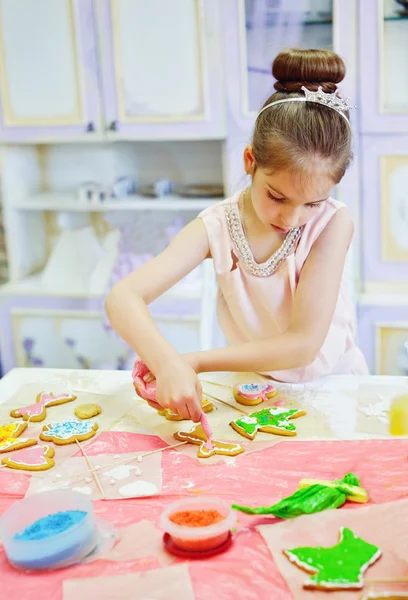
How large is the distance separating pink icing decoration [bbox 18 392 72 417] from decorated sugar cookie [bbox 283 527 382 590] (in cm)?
63

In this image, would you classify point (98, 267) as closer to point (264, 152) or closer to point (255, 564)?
point (264, 152)

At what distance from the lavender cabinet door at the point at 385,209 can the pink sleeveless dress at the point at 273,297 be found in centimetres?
93

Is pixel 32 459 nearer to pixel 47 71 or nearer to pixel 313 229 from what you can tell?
pixel 313 229

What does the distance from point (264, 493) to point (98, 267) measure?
2022 millimetres

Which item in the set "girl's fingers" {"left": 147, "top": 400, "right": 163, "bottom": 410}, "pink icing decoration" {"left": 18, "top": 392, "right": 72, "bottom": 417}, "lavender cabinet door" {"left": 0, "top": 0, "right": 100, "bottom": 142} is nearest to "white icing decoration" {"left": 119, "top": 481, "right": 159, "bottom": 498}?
"girl's fingers" {"left": 147, "top": 400, "right": 163, "bottom": 410}

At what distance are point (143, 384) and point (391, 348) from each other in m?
1.53

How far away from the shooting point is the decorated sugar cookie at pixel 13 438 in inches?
47.6

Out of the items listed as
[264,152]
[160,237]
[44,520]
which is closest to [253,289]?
[264,152]

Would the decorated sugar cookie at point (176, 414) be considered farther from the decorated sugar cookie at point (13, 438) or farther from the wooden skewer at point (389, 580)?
the wooden skewer at point (389, 580)

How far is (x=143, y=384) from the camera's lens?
129 centimetres

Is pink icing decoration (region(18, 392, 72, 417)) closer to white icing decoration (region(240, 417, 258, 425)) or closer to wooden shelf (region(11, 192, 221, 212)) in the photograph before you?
white icing decoration (region(240, 417, 258, 425))

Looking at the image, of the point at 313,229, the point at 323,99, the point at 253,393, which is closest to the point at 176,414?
the point at 253,393

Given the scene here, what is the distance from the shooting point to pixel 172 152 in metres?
2.96

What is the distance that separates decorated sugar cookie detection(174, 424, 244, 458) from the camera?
3.77 ft
